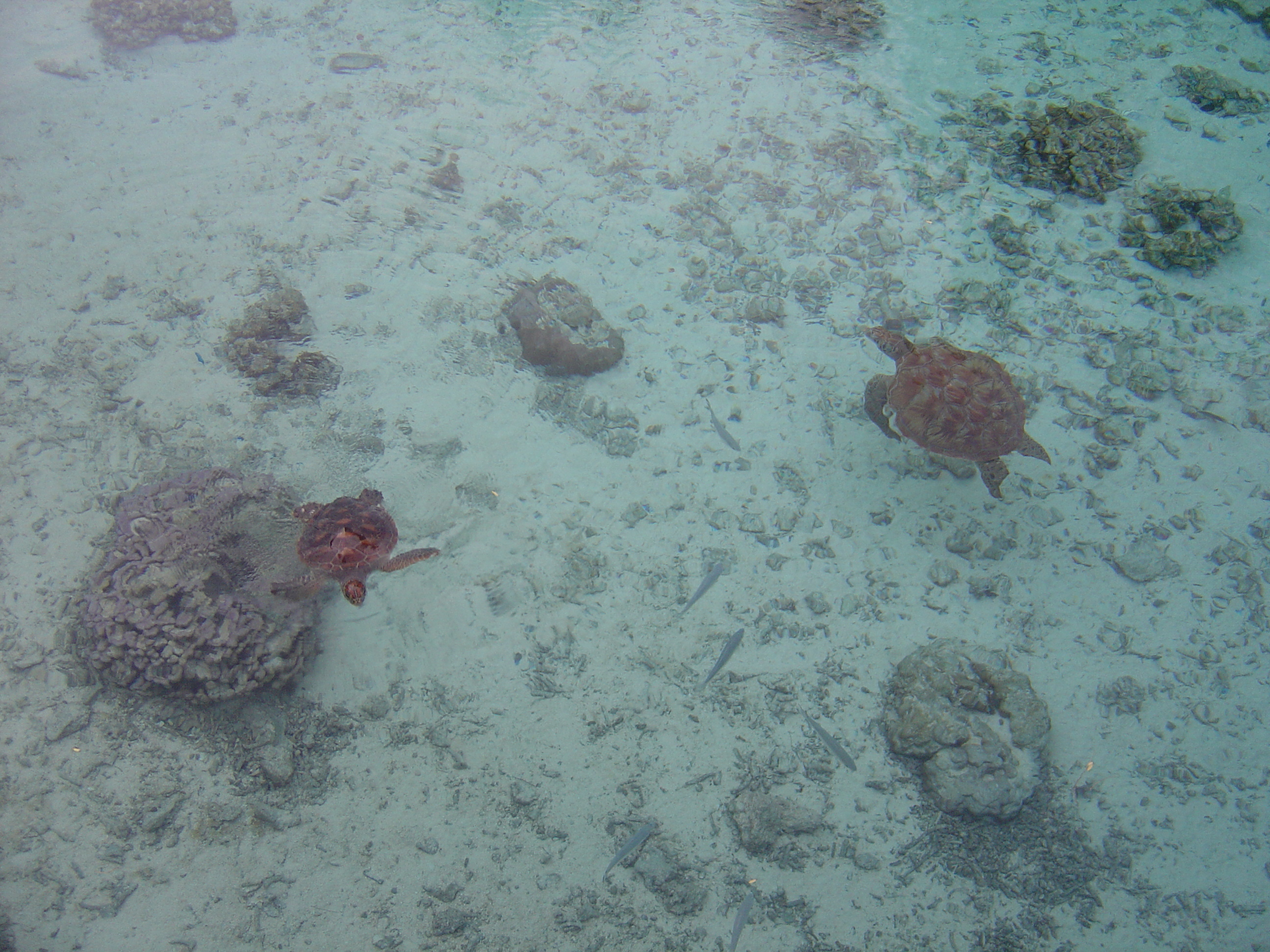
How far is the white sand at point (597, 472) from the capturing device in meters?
2.83

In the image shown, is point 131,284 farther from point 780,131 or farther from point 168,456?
point 780,131

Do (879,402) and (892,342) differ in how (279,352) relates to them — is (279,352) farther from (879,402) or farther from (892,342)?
(892,342)

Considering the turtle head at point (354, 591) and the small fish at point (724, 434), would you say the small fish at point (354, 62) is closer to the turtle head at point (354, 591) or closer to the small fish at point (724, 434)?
the small fish at point (724, 434)

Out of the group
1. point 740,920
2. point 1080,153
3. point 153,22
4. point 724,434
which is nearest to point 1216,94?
point 1080,153

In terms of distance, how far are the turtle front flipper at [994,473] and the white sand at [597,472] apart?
0.56 ft

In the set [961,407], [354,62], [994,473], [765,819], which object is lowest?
[765,819]

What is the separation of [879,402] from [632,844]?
298cm

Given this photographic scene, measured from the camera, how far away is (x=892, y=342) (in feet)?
13.3

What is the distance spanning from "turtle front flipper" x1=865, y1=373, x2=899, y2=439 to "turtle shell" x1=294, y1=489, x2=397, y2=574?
310 centimetres

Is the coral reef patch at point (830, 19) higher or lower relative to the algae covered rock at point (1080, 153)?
higher

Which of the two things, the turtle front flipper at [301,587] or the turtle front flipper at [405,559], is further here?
the turtle front flipper at [405,559]

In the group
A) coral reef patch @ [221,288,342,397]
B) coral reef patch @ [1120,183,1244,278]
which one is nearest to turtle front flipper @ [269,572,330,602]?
coral reef patch @ [221,288,342,397]

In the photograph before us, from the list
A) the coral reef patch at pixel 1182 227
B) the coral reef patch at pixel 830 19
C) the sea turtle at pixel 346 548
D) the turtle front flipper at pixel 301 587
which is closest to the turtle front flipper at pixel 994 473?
the coral reef patch at pixel 1182 227

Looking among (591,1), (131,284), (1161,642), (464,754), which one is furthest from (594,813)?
(591,1)
